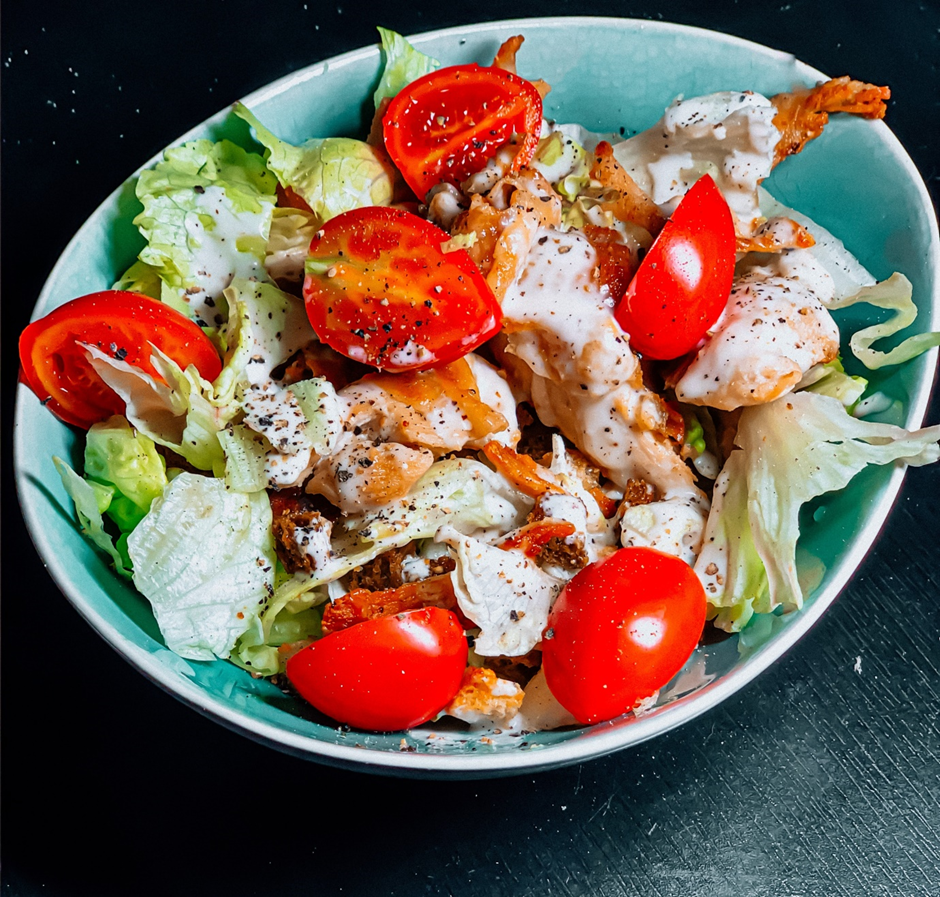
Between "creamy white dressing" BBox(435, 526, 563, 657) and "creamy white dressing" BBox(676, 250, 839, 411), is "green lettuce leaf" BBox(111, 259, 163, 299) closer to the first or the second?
Answer: "creamy white dressing" BBox(435, 526, 563, 657)

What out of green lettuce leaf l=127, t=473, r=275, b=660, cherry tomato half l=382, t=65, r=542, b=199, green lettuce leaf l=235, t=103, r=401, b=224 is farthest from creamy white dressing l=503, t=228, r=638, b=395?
green lettuce leaf l=127, t=473, r=275, b=660

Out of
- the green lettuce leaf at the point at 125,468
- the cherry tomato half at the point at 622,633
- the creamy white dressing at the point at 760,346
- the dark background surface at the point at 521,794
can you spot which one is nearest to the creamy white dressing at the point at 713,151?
the creamy white dressing at the point at 760,346

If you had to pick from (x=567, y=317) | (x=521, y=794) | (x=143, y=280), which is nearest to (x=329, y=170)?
(x=143, y=280)

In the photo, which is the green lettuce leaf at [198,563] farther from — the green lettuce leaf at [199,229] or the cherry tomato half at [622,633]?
the cherry tomato half at [622,633]

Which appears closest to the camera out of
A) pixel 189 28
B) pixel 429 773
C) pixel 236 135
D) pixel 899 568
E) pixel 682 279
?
pixel 429 773

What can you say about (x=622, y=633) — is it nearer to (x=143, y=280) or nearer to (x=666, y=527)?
(x=666, y=527)

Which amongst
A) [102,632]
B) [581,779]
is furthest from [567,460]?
[102,632]

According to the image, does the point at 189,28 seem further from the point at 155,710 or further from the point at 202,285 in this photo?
the point at 155,710
